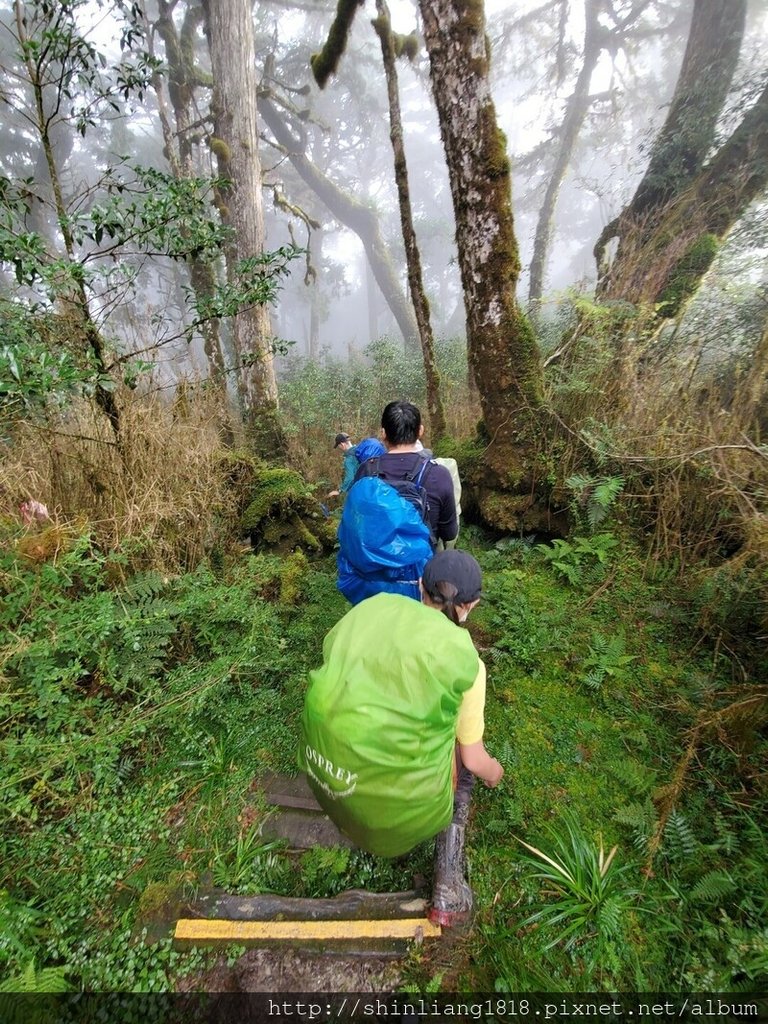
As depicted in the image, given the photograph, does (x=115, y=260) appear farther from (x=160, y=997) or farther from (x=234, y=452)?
(x=160, y=997)

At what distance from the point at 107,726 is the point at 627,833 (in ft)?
8.78

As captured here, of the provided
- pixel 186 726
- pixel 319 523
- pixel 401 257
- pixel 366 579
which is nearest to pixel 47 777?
pixel 186 726

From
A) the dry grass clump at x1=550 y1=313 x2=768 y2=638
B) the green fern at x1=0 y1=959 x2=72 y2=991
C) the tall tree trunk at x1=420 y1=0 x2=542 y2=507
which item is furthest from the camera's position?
the tall tree trunk at x1=420 y1=0 x2=542 y2=507

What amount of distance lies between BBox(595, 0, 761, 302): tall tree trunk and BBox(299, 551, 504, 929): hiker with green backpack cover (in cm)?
519

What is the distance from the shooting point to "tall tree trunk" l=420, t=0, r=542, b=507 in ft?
12.4

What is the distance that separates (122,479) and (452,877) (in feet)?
10.4

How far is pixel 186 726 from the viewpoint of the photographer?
2586mm

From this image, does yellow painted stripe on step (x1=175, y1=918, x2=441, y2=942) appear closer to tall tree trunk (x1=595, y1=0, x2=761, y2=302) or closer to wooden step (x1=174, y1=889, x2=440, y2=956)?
wooden step (x1=174, y1=889, x2=440, y2=956)

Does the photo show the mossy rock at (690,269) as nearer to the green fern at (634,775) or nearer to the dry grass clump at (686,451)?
the dry grass clump at (686,451)

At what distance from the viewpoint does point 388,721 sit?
4.51 ft

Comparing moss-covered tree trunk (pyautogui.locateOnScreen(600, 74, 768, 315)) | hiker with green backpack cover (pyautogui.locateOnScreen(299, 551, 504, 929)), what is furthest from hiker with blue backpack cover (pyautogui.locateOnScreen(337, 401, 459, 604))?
moss-covered tree trunk (pyautogui.locateOnScreen(600, 74, 768, 315))

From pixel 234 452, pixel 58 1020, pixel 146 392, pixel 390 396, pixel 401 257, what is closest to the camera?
pixel 58 1020

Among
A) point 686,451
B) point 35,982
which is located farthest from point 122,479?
point 686,451

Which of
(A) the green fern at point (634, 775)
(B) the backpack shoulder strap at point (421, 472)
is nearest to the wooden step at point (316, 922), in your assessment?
(A) the green fern at point (634, 775)
